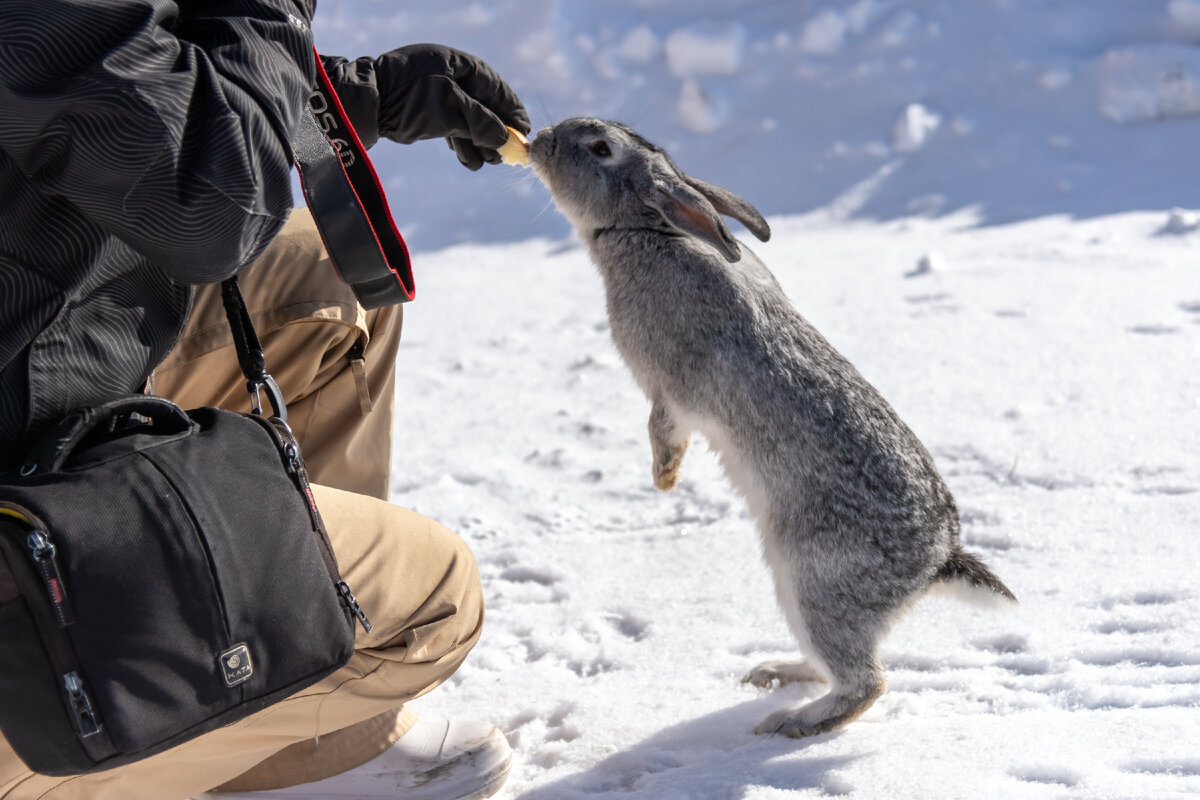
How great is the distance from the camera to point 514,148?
2594 mm

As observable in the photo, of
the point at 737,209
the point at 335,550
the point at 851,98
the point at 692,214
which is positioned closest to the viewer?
the point at 335,550

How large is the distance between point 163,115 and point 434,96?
1.10 meters

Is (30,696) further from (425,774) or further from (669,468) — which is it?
(669,468)

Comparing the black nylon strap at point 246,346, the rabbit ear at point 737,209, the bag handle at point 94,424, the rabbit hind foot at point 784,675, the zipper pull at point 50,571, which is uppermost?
the rabbit ear at point 737,209

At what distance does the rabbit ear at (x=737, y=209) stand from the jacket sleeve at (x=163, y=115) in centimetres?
128

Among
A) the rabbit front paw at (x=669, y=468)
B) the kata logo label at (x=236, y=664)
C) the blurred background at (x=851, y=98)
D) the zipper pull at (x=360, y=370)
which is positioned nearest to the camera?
the kata logo label at (x=236, y=664)

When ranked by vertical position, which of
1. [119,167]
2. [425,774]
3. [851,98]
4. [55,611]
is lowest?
[425,774]

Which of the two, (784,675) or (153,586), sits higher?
(153,586)

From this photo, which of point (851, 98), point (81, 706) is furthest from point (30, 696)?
point (851, 98)

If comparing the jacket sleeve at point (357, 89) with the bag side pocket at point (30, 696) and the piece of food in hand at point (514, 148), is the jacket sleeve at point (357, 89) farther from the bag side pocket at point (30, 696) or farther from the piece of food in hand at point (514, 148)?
the bag side pocket at point (30, 696)

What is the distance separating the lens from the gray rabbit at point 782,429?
1991mm

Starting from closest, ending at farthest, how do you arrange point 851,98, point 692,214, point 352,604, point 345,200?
point 352,604, point 345,200, point 692,214, point 851,98

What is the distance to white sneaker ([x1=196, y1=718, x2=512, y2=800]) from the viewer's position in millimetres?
1859

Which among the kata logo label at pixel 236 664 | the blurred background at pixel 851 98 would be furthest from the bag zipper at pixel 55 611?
the blurred background at pixel 851 98
